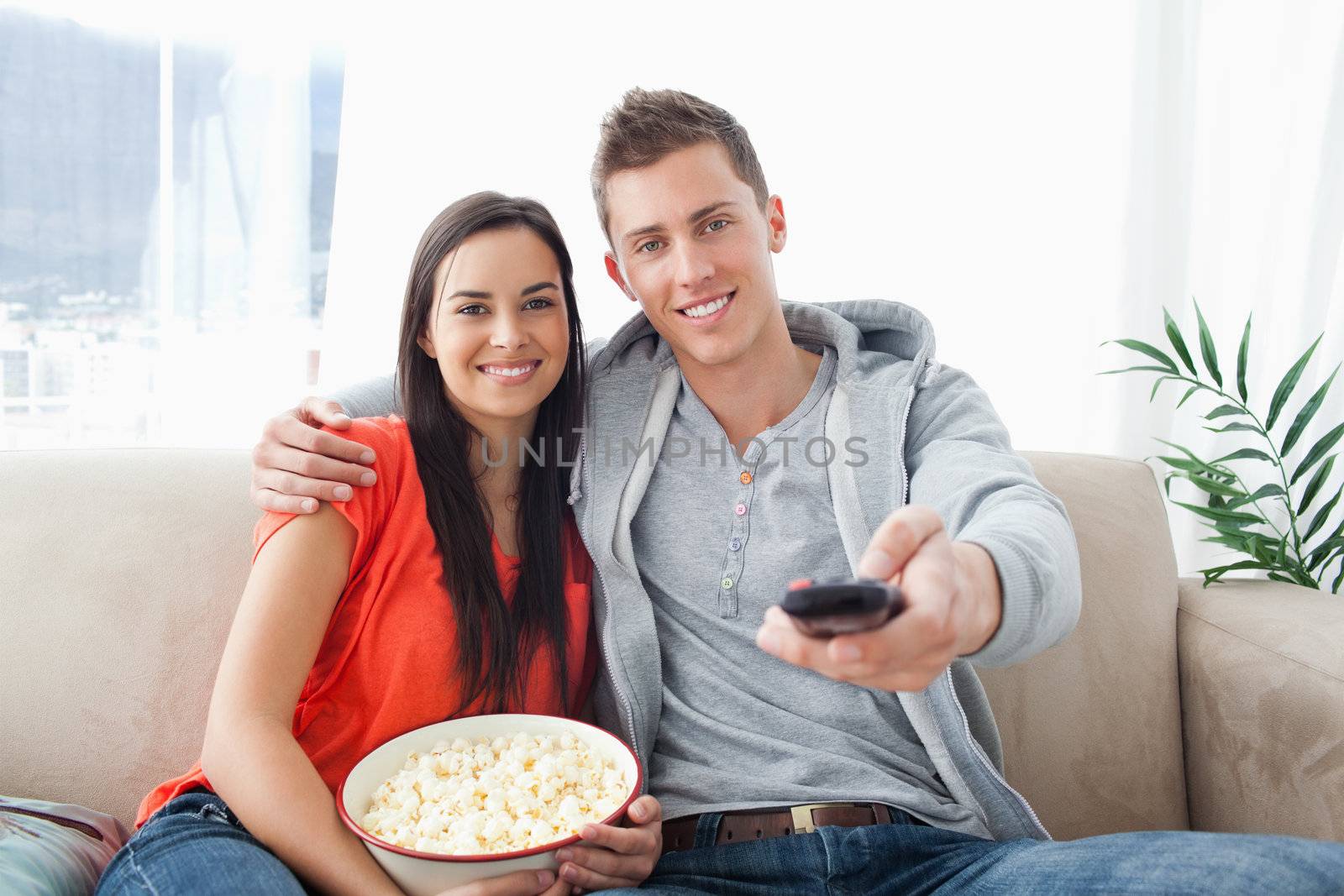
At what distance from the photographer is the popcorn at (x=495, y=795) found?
1050 millimetres

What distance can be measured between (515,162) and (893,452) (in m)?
1.34

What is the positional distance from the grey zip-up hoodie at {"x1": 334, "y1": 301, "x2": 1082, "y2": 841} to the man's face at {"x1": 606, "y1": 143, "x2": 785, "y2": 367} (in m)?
0.13

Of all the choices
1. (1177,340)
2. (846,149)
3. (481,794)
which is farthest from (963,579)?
(846,149)

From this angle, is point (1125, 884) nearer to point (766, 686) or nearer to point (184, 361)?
point (766, 686)

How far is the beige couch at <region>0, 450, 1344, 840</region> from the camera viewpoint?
138 cm

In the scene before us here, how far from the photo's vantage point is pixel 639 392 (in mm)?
1585

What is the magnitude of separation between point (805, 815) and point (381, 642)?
0.61m

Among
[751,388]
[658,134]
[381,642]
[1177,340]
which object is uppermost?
[658,134]

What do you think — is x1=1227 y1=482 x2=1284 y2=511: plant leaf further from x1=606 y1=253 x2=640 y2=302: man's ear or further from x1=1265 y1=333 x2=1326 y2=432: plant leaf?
x1=606 y1=253 x2=640 y2=302: man's ear

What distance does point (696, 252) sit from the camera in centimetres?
148

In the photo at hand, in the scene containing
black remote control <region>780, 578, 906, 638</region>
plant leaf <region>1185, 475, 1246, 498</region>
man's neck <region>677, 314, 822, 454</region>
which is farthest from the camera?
plant leaf <region>1185, 475, 1246, 498</region>

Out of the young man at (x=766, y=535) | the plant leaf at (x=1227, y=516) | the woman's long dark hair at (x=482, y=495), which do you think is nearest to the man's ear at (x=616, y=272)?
the young man at (x=766, y=535)

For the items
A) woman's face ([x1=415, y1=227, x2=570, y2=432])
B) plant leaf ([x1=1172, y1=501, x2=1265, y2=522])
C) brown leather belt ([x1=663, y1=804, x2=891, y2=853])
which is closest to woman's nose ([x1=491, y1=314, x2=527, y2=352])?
woman's face ([x1=415, y1=227, x2=570, y2=432])

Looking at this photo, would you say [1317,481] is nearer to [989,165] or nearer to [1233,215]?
[1233,215]
